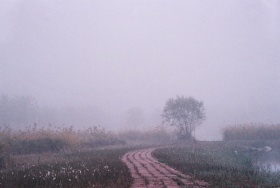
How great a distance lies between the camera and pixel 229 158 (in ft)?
71.9

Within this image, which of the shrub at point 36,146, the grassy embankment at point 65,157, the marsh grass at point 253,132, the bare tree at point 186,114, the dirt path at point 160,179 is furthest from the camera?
the bare tree at point 186,114

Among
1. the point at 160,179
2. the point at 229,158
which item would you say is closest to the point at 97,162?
the point at 160,179

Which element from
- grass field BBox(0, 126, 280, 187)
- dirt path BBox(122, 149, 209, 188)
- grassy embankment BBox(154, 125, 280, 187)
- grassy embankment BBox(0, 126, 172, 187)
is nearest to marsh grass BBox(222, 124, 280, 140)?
grassy embankment BBox(154, 125, 280, 187)

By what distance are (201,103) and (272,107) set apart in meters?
89.7

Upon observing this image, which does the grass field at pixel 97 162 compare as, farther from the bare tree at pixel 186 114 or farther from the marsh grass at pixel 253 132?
the bare tree at pixel 186 114

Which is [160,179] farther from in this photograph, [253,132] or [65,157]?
[253,132]

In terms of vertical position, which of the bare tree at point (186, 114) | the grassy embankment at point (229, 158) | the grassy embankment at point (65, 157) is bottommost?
the grassy embankment at point (229, 158)

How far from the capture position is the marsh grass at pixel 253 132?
39406mm

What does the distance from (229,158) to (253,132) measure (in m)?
19.5

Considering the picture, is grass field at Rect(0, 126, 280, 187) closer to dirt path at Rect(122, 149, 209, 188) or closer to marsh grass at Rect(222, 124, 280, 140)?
marsh grass at Rect(222, 124, 280, 140)

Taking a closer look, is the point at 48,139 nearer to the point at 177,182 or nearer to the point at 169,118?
the point at 177,182

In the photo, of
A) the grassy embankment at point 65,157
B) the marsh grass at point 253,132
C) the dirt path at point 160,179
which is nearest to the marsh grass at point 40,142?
the grassy embankment at point 65,157

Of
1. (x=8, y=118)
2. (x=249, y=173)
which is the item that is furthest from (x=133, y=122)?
(x=249, y=173)

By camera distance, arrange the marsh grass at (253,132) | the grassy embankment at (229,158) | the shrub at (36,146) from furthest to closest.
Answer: the marsh grass at (253,132) → the shrub at (36,146) → the grassy embankment at (229,158)
